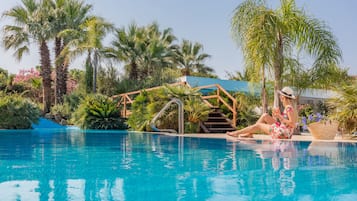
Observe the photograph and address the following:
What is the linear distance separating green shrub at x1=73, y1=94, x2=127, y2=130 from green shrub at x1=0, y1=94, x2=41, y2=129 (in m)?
2.26

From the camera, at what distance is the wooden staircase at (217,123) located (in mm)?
14047

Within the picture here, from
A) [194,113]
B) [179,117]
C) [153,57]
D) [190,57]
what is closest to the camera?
[179,117]

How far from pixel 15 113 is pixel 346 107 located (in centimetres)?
1356

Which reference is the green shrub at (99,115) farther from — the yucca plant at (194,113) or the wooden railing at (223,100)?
the yucca plant at (194,113)

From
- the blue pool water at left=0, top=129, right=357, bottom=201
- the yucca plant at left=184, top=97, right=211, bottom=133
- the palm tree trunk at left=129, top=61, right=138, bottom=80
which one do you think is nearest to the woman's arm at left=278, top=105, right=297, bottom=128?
the blue pool water at left=0, top=129, right=357, bottom=201

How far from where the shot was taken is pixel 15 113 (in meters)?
17.0

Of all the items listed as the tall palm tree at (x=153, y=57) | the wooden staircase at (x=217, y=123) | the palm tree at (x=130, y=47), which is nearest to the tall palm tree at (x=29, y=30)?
the palm tree at (x=130, y=47)

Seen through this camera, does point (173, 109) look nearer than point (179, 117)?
No

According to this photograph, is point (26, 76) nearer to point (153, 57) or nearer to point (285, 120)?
point (153, 57)

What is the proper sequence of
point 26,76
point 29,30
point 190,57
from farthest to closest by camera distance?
point 190,57, point 26,76, point 29,30

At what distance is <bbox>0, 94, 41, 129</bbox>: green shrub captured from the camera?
16859 millimetres

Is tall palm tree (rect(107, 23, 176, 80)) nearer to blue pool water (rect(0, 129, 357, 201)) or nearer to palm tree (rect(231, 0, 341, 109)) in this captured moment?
palm tree (rect(231, 0, 341, 109))

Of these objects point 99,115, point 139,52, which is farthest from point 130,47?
point 99,115

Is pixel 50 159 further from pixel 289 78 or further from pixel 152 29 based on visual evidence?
pixel 152 29
